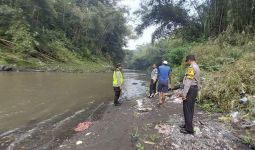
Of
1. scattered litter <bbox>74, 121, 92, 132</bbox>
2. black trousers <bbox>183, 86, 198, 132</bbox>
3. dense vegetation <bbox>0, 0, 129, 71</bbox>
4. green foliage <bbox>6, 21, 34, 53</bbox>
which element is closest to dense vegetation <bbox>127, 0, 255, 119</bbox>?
black trousers <bbox>183, 86, 198, 132</bbox>

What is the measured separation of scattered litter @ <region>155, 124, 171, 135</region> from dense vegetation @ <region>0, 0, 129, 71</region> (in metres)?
26.4

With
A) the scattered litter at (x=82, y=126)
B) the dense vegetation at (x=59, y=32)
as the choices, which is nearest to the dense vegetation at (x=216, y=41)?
the scattered litter at (x=82, y=126)

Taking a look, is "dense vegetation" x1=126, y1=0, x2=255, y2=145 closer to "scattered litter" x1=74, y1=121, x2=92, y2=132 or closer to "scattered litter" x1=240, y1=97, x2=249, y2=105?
"scattered litter" x1=240, y1=97, x2=249, y2=105

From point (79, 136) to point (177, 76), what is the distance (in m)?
11.0

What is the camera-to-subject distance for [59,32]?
51312 mm

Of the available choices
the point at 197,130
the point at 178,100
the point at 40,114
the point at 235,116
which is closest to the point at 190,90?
the point at 197,130

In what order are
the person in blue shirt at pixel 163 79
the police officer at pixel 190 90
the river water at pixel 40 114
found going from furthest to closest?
the person in blue shirt at pixel 163 79 → the river water at pixel 40 114 → the police officer at pixel 190 90

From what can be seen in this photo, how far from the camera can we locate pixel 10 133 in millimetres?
8648

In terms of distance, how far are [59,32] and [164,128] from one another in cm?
4591

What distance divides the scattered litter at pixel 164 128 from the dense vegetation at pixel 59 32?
26432 millimetres

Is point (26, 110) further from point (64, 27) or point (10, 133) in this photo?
point (64, 27)

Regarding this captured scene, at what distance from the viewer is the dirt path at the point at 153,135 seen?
6.92 meters

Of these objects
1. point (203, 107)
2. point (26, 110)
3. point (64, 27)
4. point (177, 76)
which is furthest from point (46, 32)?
point (203, 107)

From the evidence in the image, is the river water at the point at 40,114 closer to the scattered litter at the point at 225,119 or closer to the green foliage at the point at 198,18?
the scattered litter at the point at 225,119
